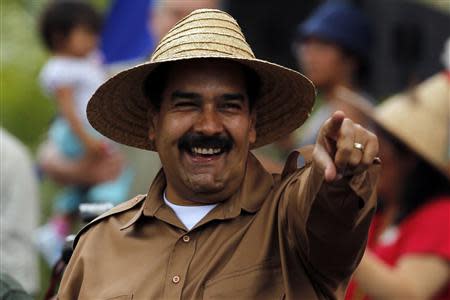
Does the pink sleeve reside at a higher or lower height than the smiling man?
lower

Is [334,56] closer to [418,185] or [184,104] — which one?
[418,185]

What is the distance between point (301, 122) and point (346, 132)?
3.23 ft

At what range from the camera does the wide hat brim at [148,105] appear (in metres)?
5.10

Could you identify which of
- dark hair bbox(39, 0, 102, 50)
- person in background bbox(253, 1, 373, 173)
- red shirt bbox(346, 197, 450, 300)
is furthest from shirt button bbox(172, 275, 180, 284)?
dark hair bbox(39, 0, 102, 50)

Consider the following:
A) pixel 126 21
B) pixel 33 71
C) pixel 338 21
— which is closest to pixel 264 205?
pixel 338 21

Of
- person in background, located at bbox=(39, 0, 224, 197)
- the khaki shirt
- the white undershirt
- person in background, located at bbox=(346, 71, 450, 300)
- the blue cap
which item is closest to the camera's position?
the khaki shirt

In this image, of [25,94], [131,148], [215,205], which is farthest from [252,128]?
[25,94]

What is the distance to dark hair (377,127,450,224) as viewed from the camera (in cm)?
739

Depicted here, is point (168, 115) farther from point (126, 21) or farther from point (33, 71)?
point (33, 71)

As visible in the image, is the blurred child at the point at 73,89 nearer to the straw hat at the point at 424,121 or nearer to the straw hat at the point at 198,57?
the straw hat at the point at 424,121

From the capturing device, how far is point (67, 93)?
9523mm

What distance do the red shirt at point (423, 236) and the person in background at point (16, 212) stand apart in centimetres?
175

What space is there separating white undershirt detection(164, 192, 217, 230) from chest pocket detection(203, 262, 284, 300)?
26 cm

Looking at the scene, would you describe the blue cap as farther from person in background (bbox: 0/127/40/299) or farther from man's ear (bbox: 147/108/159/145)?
man's ear (bbox: 147/108/159/145)
